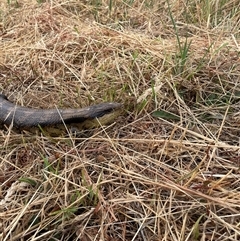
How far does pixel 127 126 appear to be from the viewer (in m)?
2.64

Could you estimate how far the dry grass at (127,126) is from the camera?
204cm

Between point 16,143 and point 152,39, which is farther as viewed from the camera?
point 152,39

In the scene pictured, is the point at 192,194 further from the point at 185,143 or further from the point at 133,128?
the point at 133,128

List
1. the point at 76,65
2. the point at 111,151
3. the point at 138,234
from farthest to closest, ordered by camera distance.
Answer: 1. the point at 76,65
2. the point at 111,151
3. the point at 138,234

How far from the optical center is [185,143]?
2398mm

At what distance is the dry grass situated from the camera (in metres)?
2.04

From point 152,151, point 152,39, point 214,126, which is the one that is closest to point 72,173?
point 152,151

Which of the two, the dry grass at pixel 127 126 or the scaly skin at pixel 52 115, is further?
the scaly skin at pixel 52 115

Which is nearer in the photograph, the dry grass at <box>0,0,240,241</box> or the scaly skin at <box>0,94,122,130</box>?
the dry grass at <box>0,0,240,241</box>

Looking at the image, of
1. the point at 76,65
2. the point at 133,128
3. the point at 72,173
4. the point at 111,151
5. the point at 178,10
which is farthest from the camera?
the point at 178,10

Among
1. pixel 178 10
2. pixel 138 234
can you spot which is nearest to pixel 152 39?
pixel 178 10

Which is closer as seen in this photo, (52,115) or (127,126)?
(127,126)

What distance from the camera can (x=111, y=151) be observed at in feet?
7.95

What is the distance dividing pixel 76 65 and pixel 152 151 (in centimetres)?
111
